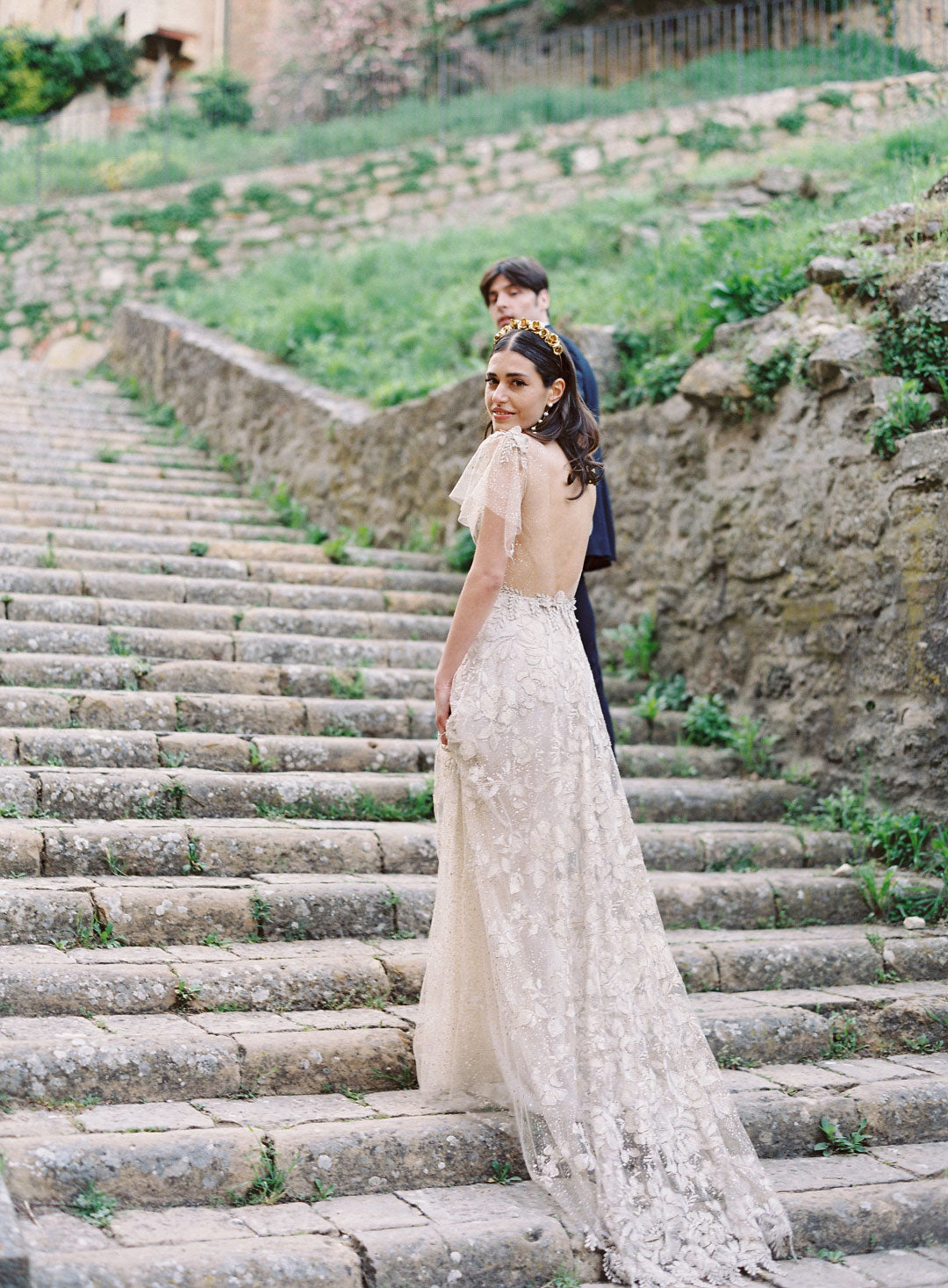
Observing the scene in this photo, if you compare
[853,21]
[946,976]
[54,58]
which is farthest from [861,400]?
[54,58]

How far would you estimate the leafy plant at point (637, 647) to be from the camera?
6.21 metres

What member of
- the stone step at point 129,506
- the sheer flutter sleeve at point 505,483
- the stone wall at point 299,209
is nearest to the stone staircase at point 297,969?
the stone step at point 129,506

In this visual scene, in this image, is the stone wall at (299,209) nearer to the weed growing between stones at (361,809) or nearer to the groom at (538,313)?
the groom at (538,313)

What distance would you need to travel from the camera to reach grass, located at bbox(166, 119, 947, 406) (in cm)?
646

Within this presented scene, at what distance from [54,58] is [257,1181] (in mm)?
19537

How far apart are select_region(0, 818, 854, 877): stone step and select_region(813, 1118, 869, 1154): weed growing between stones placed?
147cm

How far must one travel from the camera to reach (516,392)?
3.18 meters

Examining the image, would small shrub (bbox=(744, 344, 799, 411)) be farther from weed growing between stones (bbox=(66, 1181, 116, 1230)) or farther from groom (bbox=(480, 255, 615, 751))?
weed growing between stones (bbox=(66, 1181, 116, 1230))

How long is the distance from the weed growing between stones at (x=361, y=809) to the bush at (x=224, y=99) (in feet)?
49.7

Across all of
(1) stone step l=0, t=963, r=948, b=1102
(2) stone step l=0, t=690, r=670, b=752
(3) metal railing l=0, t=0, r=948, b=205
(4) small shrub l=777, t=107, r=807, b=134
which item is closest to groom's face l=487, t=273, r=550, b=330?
(2) stone step l=0, t=690, r=670, b=752

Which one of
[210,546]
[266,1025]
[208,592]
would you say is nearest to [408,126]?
[210,546]

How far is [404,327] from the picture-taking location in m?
9.88

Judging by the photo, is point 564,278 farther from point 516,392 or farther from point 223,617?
point 516,392

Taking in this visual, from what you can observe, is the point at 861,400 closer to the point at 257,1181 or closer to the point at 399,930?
the point at 399,930
